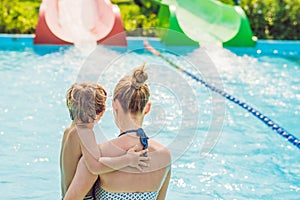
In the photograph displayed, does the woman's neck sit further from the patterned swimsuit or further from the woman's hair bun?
the patterned swimsuit

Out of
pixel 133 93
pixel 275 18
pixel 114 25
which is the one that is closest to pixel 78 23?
pixel 114 25

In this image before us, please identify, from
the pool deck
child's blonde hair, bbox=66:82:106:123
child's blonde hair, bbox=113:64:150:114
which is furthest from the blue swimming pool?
child's blonde hair, bbox=113:64:150:114

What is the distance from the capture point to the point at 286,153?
513cm

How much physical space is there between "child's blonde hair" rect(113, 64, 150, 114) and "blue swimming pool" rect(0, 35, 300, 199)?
0.27m

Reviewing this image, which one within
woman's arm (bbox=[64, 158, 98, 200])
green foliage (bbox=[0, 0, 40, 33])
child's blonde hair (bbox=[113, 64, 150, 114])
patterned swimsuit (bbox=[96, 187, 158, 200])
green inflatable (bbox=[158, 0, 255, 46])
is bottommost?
green foliage (bbox=[0, 0, 40, 33])

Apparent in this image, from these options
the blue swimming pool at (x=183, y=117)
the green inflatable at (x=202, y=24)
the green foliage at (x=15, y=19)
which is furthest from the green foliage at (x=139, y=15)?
the green foliage at (x=15, y=19)

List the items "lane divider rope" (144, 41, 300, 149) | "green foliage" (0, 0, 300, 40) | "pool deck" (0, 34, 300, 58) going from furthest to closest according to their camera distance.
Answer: "green foliage" (0, 0, 300, 40)
"pool deck" (0, 34, 300, 58)
"lane divider rope" (144, 41, 300, 149)

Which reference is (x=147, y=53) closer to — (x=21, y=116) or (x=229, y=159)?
(x=21, y=116)

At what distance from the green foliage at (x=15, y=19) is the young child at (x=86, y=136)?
667 centimetres

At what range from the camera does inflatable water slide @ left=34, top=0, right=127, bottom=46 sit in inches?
331

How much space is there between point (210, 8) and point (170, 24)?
122 cm

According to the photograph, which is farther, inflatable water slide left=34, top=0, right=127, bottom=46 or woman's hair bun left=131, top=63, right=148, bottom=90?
inflatable water slide left=34, top=0, right=127, bottom=46

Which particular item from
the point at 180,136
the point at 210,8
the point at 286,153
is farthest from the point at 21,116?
the point at 210,8

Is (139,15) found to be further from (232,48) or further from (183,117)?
(183,117)
